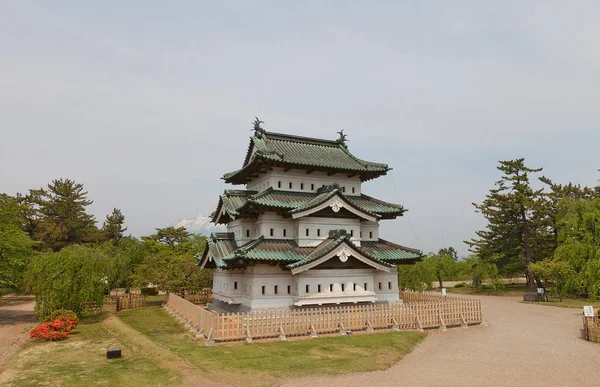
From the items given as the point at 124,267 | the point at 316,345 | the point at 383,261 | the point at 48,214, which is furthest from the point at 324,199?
the point at 48,214

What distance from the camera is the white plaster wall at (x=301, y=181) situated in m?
27.7

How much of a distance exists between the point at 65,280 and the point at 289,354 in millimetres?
17439

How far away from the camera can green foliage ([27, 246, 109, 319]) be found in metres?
24.8

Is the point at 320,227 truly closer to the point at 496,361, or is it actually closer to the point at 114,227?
the point at 496,361

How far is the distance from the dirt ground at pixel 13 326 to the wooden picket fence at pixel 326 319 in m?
9.05

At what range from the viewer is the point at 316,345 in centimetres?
1928

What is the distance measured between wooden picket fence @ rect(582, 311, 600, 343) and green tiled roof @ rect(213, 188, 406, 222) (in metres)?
13.1

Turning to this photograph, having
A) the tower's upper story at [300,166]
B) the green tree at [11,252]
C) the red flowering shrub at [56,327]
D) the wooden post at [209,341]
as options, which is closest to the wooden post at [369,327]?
the wooden post at [209,341]

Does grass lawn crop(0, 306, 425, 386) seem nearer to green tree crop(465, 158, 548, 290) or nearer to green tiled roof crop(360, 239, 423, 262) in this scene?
green tiled roof crop(360, 239, 423, 262)

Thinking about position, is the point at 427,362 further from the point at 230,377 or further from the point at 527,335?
the point at 527,335

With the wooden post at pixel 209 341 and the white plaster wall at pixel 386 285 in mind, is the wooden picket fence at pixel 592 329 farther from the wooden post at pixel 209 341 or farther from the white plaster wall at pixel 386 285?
the wooden post at pixel 209 341

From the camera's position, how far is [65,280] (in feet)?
83.3

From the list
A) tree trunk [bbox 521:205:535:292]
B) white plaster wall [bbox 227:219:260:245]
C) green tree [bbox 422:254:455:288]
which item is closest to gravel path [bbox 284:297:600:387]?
white plaster wall [bbox 227:219:260:245]

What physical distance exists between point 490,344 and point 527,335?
439 centimetres
